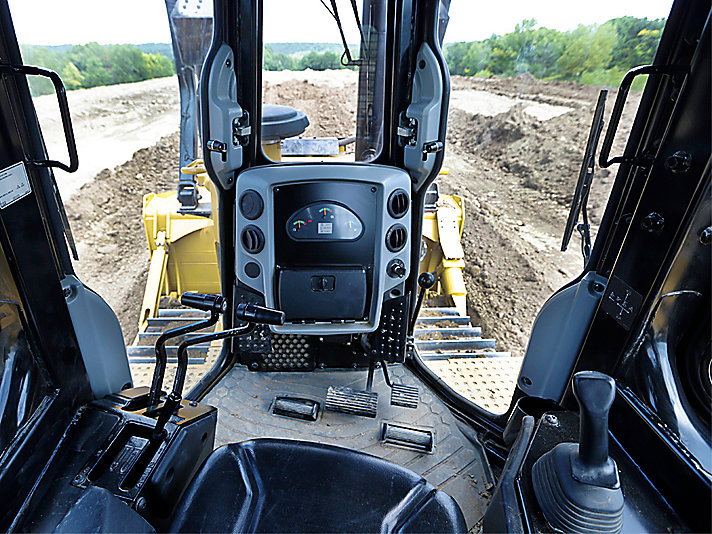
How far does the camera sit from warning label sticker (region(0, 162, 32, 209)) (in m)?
1.32

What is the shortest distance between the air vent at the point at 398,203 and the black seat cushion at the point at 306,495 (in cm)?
125

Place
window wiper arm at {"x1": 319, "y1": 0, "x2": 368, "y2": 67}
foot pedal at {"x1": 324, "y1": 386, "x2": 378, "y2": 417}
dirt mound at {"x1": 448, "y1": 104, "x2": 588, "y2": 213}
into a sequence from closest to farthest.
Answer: window wiper arm at {"x1": 319, "y1": 0, "x2": 368, "y2": 67}
foot pedal at {"x1": 324, "y1": 386, "x2": 378, "y2": 417}
dirt mound at {"x1": 448, "y1": 104, "x2": 588, "y2": 213}

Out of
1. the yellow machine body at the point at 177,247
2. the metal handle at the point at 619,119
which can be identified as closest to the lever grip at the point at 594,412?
the metal handle at the point at 619,119

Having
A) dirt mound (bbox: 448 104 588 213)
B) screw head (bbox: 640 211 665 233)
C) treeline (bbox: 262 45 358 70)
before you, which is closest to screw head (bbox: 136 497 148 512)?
screw head (bbox: 640 211 665 233)

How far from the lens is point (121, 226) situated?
906cm

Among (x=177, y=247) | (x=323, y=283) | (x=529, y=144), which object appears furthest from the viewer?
(x=529, y=144)

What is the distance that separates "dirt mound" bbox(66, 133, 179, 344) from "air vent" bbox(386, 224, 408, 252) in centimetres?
446

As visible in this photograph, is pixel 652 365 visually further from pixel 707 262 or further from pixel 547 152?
pixel 547 152

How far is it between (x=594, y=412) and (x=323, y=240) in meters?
1.53

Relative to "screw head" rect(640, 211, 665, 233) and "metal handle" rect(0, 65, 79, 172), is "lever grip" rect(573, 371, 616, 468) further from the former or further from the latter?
"metal handle" rect(0, 65, 79, 172)

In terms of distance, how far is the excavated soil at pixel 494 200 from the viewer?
689 centimetres

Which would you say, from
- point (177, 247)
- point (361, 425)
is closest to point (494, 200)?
point (177, 247)

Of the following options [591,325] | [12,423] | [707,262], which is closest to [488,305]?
[591,325]

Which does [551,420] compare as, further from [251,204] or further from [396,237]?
[251,204]
